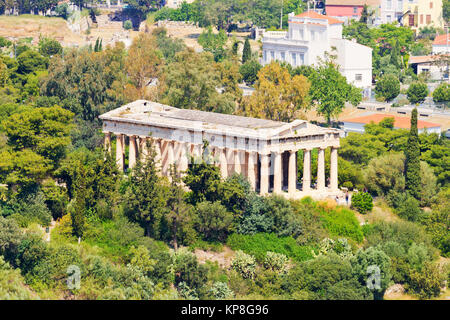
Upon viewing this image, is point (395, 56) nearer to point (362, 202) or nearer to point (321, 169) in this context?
point (321, 169)

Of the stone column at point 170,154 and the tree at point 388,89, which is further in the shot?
the tree at point 388,89

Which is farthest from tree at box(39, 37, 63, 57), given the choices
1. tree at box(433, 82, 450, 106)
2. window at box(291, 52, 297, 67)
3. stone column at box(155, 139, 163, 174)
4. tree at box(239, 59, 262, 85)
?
stone column at box(155, 139, 163, 174)

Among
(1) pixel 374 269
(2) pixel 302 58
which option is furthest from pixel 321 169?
(2) pixel 302 58

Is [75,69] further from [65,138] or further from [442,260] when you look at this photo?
[442,260]

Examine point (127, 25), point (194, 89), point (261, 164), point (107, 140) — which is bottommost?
point (261, 164)

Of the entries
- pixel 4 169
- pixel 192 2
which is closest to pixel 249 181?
pixel 4 169

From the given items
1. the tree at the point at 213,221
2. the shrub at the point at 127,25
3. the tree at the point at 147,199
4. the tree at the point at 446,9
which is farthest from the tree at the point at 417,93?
the shrub at the point at 127,25

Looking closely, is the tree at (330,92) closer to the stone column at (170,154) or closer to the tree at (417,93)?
the tree at (417,93)

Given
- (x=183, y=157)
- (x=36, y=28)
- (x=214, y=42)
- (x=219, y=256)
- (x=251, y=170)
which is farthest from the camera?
(x=36, y=28)

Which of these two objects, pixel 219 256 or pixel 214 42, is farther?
pixel 214 42
